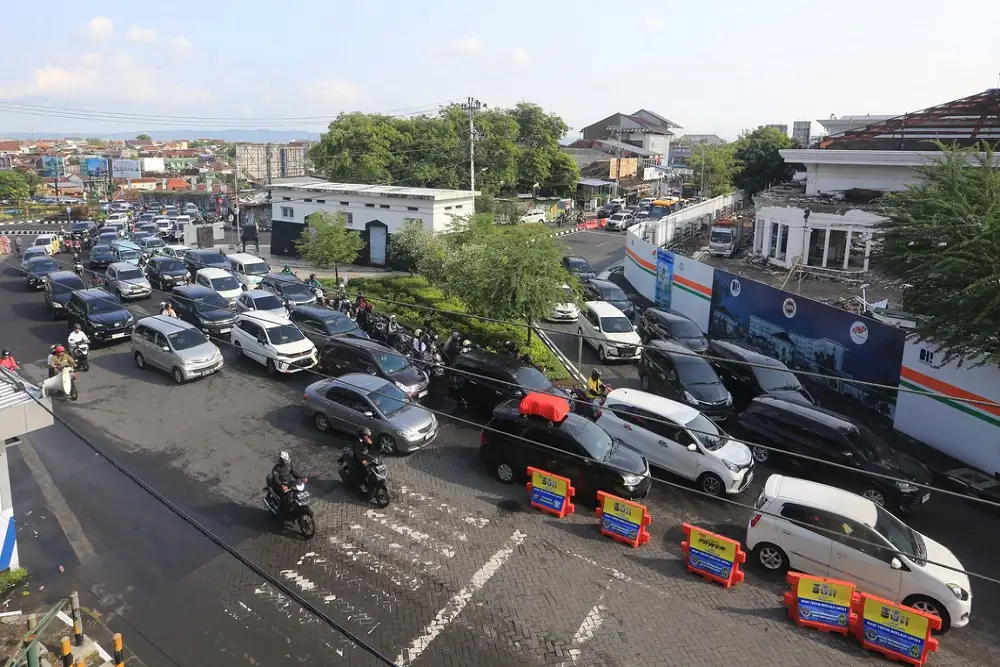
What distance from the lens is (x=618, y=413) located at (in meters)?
14.8

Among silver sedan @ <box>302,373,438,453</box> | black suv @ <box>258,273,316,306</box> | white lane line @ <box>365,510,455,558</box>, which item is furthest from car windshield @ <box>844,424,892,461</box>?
black suv @ <box>258,273,316,306</box>

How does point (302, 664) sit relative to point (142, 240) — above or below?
below

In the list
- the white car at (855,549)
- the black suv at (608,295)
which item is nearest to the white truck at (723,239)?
the black suv at (608,295)

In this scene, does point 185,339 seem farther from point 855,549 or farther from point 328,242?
point 855,549

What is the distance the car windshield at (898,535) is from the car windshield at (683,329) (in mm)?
11223

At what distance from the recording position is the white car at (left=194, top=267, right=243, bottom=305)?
25.7m

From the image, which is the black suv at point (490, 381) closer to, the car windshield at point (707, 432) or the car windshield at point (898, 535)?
the car windshield at point (707, 432)

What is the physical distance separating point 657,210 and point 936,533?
48.1 m

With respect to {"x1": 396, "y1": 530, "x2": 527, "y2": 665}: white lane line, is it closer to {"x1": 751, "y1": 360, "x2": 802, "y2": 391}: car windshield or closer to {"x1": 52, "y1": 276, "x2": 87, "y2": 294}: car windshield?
{"x1": 751, "y1": 360, "x2": 802, "y2": 391}: car windshield

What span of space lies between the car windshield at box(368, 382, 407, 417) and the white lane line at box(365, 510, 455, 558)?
2.79 m

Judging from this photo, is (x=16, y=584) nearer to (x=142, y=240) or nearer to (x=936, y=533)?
(x=936, y=533)

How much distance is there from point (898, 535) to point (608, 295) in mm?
17453

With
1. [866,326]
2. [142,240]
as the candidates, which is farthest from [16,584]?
[142,240]

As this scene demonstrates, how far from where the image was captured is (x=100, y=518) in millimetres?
12078
